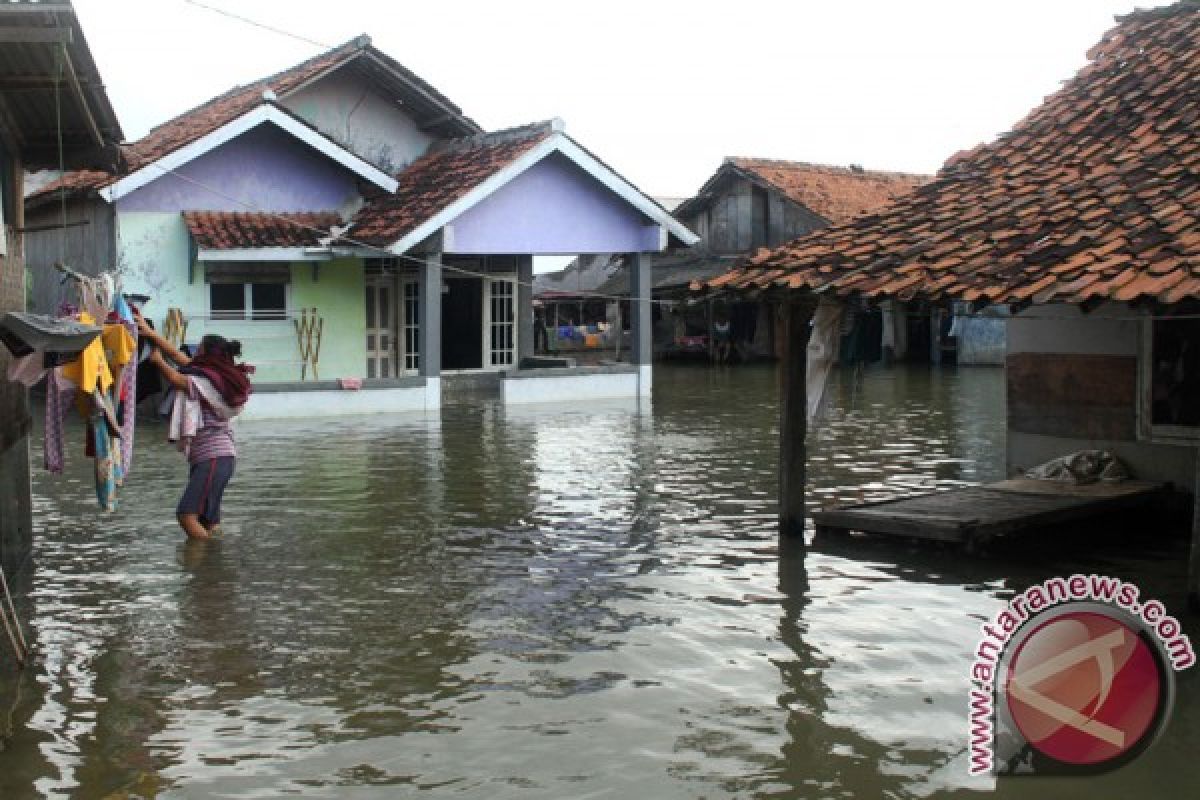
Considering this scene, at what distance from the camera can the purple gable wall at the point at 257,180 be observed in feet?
69.7

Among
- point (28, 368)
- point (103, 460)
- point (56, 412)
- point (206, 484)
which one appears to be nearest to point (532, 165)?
point (206, 484)

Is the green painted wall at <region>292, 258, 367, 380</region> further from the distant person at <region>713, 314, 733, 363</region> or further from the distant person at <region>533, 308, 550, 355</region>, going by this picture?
the distant person at <region>533, 308, 550, 355</region>

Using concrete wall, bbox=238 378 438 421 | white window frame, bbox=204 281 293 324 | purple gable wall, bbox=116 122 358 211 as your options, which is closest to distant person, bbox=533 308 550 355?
purple gable wall, bbox=116 122 358 211

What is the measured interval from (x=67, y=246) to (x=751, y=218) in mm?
18439

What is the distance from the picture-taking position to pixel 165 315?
2131 cm

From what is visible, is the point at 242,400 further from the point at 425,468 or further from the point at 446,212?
the point at 446,212

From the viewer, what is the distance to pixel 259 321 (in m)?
22.2

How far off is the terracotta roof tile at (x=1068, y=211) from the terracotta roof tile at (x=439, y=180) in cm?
1082

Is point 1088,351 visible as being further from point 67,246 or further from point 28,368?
point 67,246

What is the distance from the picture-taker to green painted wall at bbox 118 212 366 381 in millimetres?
21109

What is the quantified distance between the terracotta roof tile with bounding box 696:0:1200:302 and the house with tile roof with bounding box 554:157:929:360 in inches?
846

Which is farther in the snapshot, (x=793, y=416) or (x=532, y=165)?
(x=532, y=165)

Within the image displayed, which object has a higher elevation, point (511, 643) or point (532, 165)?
point (532, 165)

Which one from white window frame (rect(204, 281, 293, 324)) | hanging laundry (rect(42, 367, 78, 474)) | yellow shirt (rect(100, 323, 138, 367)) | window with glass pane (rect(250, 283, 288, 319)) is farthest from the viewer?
window with glass pane (rect(250, 283, 288, 319))
